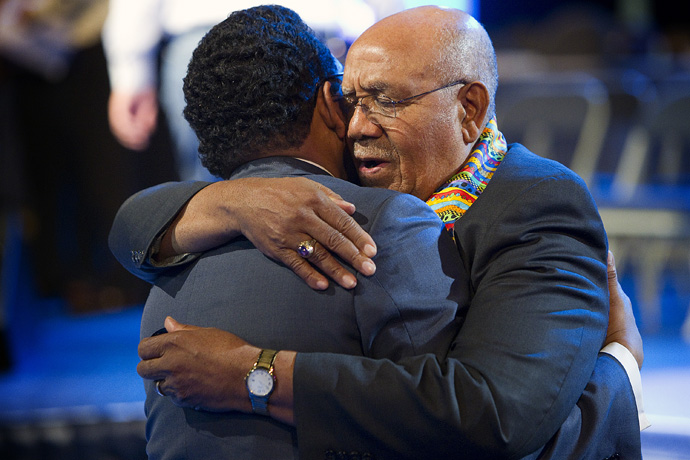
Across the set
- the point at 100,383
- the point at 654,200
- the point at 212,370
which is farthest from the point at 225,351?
the point at 654,200

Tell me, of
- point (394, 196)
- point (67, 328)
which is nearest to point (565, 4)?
point (67, 328)

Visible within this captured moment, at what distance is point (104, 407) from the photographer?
283 cm

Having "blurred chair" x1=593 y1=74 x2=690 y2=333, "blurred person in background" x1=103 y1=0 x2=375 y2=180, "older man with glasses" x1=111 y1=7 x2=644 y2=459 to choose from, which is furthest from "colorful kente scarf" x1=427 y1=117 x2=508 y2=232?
"blurred chair" x1=593 y1=74 x2=690 y2=333

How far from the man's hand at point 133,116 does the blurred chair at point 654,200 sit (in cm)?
251

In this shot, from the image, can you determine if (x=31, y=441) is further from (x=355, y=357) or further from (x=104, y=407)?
(x=355, y=357)

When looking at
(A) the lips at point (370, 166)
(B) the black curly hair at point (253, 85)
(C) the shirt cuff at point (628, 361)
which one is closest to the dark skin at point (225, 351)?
(B) the black curly hair at point (253, 85)

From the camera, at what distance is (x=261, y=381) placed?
45.1 inches

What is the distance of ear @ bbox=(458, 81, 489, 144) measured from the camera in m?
1.55

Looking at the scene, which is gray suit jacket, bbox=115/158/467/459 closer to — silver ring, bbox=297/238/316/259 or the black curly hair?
silver ring, bbox=297/238/316/259

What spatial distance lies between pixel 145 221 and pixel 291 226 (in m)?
0.36

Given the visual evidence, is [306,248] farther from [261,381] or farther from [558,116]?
[558,116]

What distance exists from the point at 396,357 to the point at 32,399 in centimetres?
255

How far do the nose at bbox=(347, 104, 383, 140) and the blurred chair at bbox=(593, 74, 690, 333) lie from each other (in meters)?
2.85


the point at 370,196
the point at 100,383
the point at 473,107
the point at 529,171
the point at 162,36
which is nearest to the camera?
the point at 370,196
